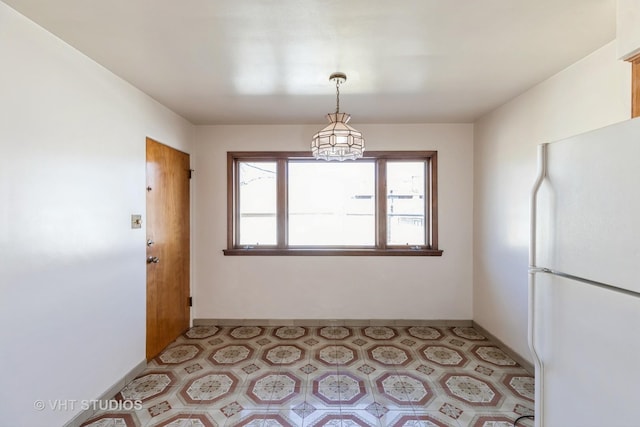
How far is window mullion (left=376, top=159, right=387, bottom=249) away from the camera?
367 cm

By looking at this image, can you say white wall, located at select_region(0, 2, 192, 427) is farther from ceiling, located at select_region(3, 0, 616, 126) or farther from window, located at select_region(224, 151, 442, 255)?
window, located at select_region(224, 151, 442, 255)

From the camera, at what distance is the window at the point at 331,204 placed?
372cm

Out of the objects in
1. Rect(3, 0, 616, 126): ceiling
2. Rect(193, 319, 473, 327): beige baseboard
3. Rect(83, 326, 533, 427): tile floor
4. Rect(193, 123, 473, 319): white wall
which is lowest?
Rect(83, 326, 533, 427): tile floor

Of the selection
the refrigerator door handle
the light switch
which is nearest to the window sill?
the light switch

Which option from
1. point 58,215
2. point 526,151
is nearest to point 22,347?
point 58,215

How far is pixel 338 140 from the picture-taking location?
216 cm

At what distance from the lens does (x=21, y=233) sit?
5.13 feet

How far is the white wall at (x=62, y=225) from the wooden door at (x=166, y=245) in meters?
0.21

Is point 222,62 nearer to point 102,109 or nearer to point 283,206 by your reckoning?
point 102,109

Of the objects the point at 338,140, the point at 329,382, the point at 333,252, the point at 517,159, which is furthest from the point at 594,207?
the point at 333,252

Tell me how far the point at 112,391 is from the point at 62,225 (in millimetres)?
1336

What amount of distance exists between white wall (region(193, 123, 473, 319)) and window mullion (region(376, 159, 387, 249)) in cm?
20

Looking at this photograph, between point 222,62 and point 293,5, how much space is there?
2.60ft

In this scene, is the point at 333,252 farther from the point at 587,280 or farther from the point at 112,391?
the point at 587,280
